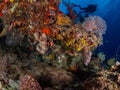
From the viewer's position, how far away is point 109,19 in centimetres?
2058

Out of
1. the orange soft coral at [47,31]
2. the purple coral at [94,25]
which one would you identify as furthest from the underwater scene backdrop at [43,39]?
the purple coral at [94,25]

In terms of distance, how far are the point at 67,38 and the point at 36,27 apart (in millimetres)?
933

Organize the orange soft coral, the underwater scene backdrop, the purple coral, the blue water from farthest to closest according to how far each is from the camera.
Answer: the blue water → the purple coral → the orange soft coral → the underwater scene backdrop

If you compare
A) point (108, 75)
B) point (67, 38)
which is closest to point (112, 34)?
point (67, 38)

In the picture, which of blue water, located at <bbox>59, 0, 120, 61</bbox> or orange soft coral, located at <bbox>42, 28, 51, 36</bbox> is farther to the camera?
blue water, located at <bbox>59, 0, 120, 61</bbox>

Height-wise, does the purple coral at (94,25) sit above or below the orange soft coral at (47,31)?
above

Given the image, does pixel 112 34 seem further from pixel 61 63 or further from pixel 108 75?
pixel 108 75

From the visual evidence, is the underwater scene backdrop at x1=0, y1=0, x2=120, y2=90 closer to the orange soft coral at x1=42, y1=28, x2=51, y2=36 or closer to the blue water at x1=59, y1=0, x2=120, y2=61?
the orange soft coral at x1=42, y1=28, x2=51, y2=36

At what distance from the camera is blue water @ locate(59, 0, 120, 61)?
61.7 ft

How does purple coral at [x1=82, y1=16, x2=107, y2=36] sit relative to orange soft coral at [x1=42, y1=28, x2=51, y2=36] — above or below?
above

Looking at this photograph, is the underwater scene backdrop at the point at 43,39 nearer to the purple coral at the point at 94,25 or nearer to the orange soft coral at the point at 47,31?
the orange soft coral at the point at 47,31

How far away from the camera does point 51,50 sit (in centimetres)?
661

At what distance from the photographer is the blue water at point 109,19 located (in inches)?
740

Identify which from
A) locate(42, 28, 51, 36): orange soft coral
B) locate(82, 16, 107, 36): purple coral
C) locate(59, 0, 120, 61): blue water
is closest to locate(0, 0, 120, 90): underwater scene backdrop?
locate(42, 28, 51, 36): orange soft coral
